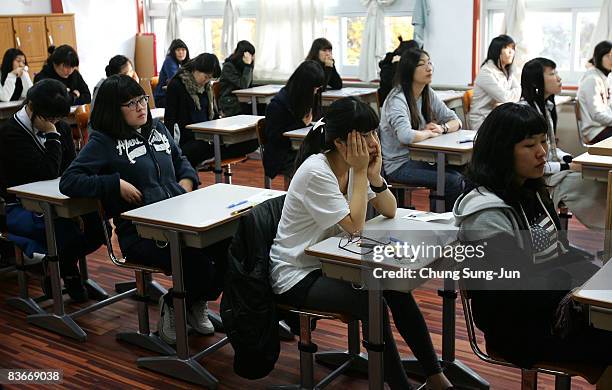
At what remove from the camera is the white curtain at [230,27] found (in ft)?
30.7

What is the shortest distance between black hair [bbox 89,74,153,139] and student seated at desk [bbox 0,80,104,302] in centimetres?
51

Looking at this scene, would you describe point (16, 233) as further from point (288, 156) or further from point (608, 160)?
point (608, 160)

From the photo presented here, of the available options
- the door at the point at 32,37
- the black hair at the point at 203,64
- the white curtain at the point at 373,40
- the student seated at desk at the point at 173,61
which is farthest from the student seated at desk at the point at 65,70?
the white curtain at the point at 373,40

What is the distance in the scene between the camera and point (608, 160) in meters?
3.94

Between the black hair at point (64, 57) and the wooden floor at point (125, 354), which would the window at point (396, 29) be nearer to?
the black hair at point (64, 57)

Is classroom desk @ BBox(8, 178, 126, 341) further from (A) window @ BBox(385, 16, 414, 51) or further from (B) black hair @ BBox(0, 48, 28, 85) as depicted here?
(A) window @ BBox(385, 16, 414, 51)

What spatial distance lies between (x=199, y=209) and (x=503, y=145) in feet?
4.64

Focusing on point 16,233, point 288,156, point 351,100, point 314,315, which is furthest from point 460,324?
point 16,233

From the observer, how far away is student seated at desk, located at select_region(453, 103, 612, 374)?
2.17 metres

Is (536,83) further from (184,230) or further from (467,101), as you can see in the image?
(184,230)

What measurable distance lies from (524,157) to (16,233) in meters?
2.74

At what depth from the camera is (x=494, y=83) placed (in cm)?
600

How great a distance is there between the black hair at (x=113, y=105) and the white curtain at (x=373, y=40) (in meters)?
5.22

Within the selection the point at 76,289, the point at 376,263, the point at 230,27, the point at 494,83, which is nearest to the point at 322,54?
the point at 494,83
